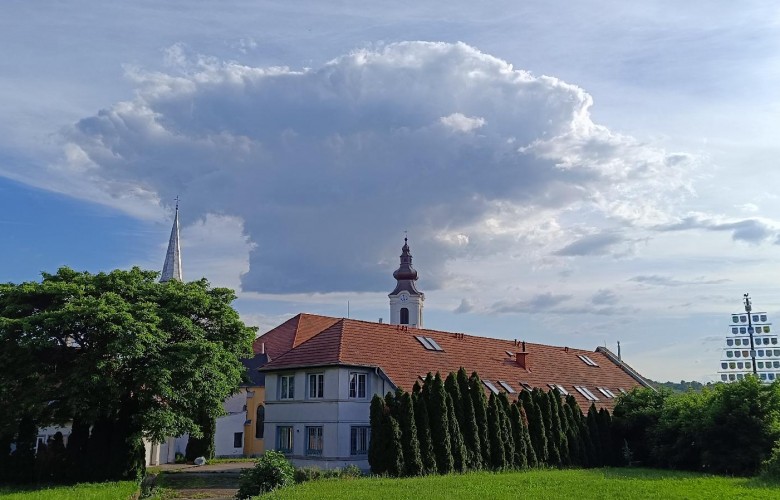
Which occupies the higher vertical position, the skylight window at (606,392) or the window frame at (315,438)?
the skylight window at (606,392)

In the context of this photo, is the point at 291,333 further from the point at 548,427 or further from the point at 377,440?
the point at 548,427

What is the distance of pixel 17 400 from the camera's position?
27.1m

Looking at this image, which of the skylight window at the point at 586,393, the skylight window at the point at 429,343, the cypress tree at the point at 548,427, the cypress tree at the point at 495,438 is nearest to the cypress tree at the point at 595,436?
the cypress tree at the point at 548,427

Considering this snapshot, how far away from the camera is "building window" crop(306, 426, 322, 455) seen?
32.8 m

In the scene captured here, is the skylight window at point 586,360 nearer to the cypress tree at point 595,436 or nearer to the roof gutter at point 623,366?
the roof gutter at point 623,366

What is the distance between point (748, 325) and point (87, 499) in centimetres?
3532

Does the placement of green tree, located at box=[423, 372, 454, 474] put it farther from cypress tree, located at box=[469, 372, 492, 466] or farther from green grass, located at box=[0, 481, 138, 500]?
green grass, located at box=[0, 481, 138, 500]

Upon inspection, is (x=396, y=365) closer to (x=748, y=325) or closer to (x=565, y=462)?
(x=565, y=462)

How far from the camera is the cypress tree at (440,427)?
30.4 meters

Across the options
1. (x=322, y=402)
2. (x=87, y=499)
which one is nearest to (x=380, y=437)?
(x=322, y=402)

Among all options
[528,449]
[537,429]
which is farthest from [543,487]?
[537,429]

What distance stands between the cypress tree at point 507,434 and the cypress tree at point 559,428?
9.81ft

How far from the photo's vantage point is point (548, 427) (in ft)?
114

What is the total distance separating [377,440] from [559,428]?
10.2 meters
